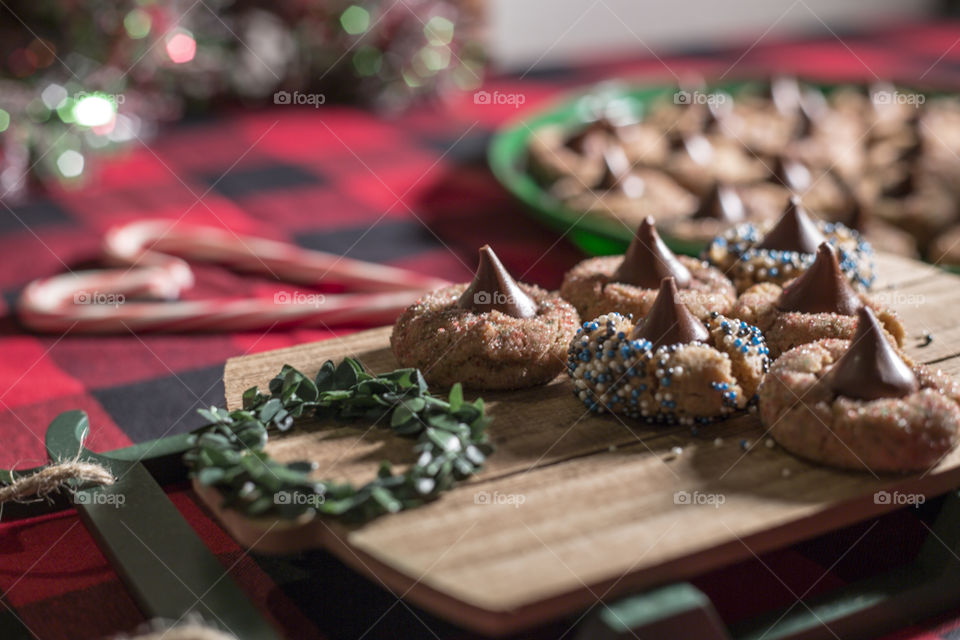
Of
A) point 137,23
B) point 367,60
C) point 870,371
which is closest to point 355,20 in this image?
point 367,60

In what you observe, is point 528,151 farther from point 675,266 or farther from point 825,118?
point 675,266

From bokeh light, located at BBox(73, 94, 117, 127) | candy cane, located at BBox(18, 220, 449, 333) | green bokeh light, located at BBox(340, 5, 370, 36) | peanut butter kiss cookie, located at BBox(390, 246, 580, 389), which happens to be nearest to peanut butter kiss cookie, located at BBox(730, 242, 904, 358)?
peanut butter kiss cookie, located at BBox(390, 246, 580, 389)

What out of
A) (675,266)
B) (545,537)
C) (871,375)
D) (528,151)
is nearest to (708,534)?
(545,537)

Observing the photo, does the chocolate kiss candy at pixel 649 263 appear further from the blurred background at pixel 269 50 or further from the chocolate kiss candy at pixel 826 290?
the blurred background at pixel 269 50

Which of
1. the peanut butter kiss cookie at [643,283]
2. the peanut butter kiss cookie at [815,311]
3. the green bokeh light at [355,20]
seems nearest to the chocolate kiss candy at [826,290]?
the peanut butter kiss cookie at [815,311]

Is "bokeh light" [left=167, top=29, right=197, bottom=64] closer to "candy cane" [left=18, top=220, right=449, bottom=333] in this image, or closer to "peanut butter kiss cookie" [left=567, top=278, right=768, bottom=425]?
"candy cane" [left=18, top=220, right=449, bottom=333]

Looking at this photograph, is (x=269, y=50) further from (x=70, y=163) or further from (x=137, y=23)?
(x=70, y=163)
